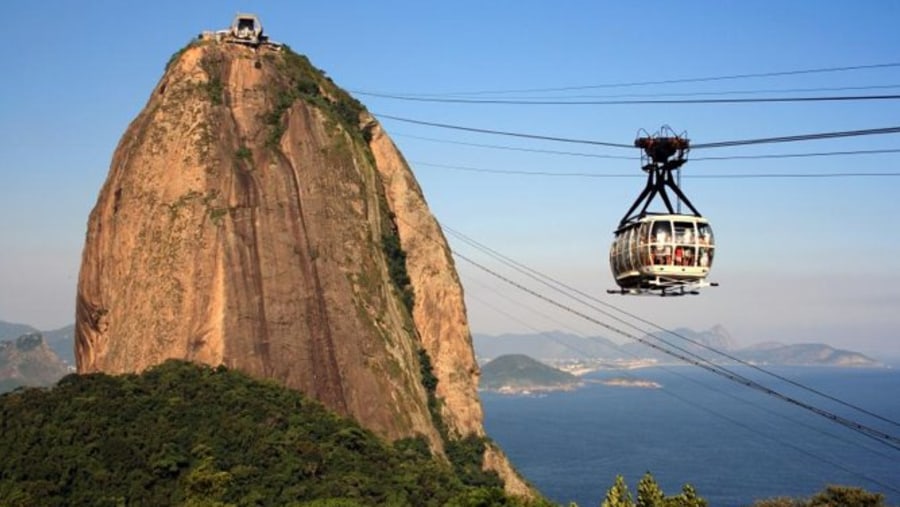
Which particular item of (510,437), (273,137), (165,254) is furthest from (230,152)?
(510,437)

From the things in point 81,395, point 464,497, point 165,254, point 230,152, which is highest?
point 230,152

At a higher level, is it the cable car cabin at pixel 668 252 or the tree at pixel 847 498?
the cable car cabin at pixel 668 252

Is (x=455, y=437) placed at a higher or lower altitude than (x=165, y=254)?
lower

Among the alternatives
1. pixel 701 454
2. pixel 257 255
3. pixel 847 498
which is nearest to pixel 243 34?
pixel 257 255

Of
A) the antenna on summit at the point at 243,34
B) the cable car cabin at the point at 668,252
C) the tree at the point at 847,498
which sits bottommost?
the tree at the point at 847,498

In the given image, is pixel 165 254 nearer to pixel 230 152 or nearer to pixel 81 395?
pixel 230 152

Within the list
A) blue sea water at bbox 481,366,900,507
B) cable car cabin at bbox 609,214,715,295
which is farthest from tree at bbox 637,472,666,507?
blue sea water at bbox 481,366,900,507

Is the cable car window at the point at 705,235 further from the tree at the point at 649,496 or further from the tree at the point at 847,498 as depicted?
the tree at the point at 847,498

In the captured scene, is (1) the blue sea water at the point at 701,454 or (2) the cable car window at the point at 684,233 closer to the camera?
(2) the cable car window at the point at 684,233

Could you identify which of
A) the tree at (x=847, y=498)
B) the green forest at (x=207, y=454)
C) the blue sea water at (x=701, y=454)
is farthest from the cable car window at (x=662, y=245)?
the blue sea water at (x=701, y=454)
